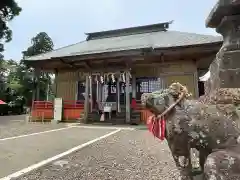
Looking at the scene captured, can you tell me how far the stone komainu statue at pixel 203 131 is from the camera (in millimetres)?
1718

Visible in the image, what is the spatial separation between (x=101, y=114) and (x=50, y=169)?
9.22 meters

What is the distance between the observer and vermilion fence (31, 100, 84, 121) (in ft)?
46.8

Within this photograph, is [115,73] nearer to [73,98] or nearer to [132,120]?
[132,120]

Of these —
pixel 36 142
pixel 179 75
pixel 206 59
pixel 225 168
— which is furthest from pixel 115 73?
pixel 225 168

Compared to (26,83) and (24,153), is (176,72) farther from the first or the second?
(26,83)

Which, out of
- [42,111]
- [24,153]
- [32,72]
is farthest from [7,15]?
[24,153]

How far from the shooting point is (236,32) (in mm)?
2658

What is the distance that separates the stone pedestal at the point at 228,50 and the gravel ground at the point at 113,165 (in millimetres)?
1808

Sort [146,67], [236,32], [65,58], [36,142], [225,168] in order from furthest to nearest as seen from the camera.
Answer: [146,67] → [65,58] → [36,142] → [236,32] → [225,168]

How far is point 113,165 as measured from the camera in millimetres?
4496

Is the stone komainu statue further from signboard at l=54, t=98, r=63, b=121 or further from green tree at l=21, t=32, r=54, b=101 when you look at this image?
green tree at l=21, t=32, r=54, b=101

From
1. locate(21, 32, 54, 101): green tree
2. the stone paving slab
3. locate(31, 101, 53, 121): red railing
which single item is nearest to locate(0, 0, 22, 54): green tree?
locate(21, 32, 54, 101): green tree

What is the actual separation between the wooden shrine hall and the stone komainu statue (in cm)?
997

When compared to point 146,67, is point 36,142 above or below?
below
